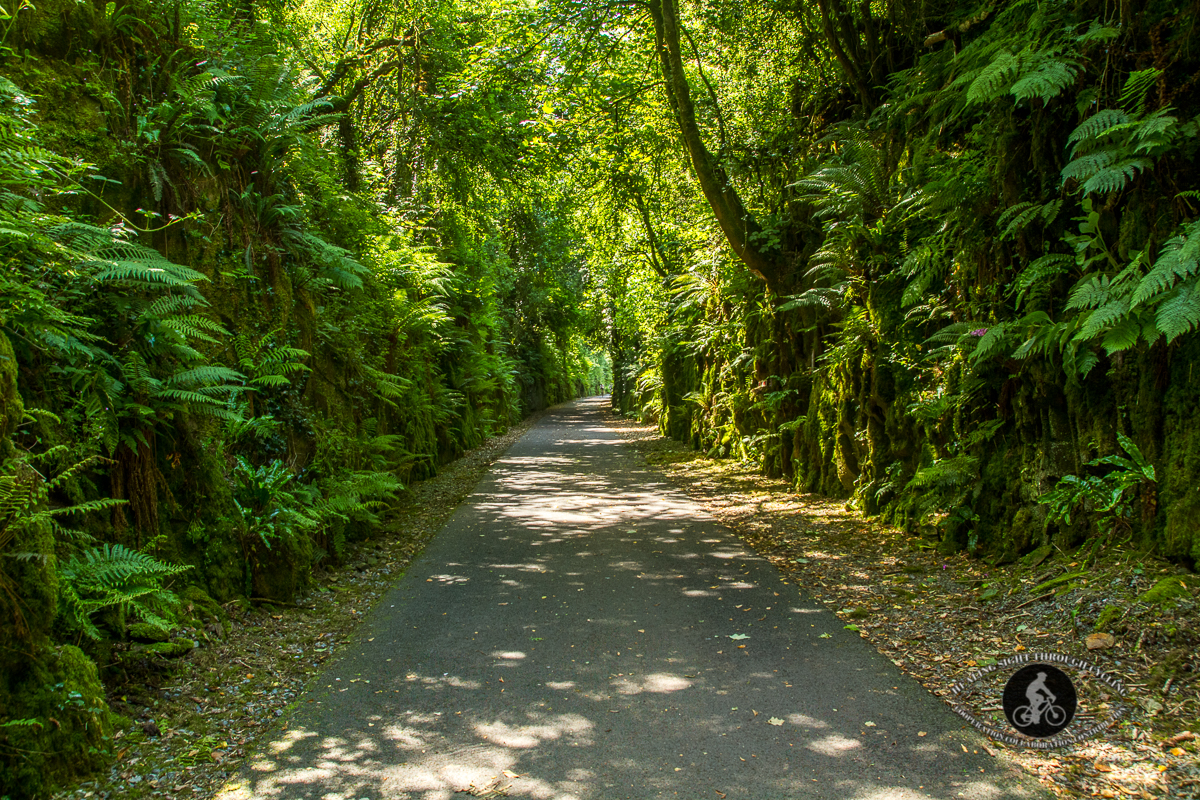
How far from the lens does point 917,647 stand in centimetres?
443

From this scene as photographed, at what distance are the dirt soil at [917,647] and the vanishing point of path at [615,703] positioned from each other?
0.23 metres

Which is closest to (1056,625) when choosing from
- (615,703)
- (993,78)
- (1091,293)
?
(1091,293)

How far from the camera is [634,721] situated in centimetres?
359

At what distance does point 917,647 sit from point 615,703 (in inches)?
79.7

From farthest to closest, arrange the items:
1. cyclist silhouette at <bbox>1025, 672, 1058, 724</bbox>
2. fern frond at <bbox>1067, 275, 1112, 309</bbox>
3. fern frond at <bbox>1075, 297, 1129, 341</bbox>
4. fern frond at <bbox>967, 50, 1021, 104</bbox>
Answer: fern frond at <bbox>967, 50, 1021, 104</bbox> → fern frond at <bbox>1067, 275, 1112, 309</bbox> → fern frond at <bbox>1075, 297, 1129, 341</bbox> → cyclist silhouette at <bbox>1025, 672, 1058, 724</bbox>

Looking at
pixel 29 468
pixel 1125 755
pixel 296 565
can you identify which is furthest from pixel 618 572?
pixel 29 468

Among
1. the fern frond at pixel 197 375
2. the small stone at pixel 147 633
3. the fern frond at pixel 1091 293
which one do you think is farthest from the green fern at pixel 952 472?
the small stone at pixel 147 633

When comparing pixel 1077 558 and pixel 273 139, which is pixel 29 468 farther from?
pixel 1077 558

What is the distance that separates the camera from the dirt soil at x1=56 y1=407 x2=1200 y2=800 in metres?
3.09

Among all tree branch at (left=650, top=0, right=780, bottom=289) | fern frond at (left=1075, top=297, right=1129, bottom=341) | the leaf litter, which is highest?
tree branch at (left=650, top=0, right=780, bottom=289)

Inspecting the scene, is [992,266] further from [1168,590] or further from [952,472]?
[1168,590]

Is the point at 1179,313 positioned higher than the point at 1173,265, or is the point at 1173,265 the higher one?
the point at 1173,265

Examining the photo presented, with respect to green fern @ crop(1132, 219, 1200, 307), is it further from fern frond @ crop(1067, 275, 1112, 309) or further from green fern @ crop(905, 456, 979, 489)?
green fern @ crop(905, 456, 979, 489)

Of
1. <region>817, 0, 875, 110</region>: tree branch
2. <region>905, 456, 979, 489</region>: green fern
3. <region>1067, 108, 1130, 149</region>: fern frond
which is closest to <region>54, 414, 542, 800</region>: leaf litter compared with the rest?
<region>905, 456, 979, 489</region>: green fern
